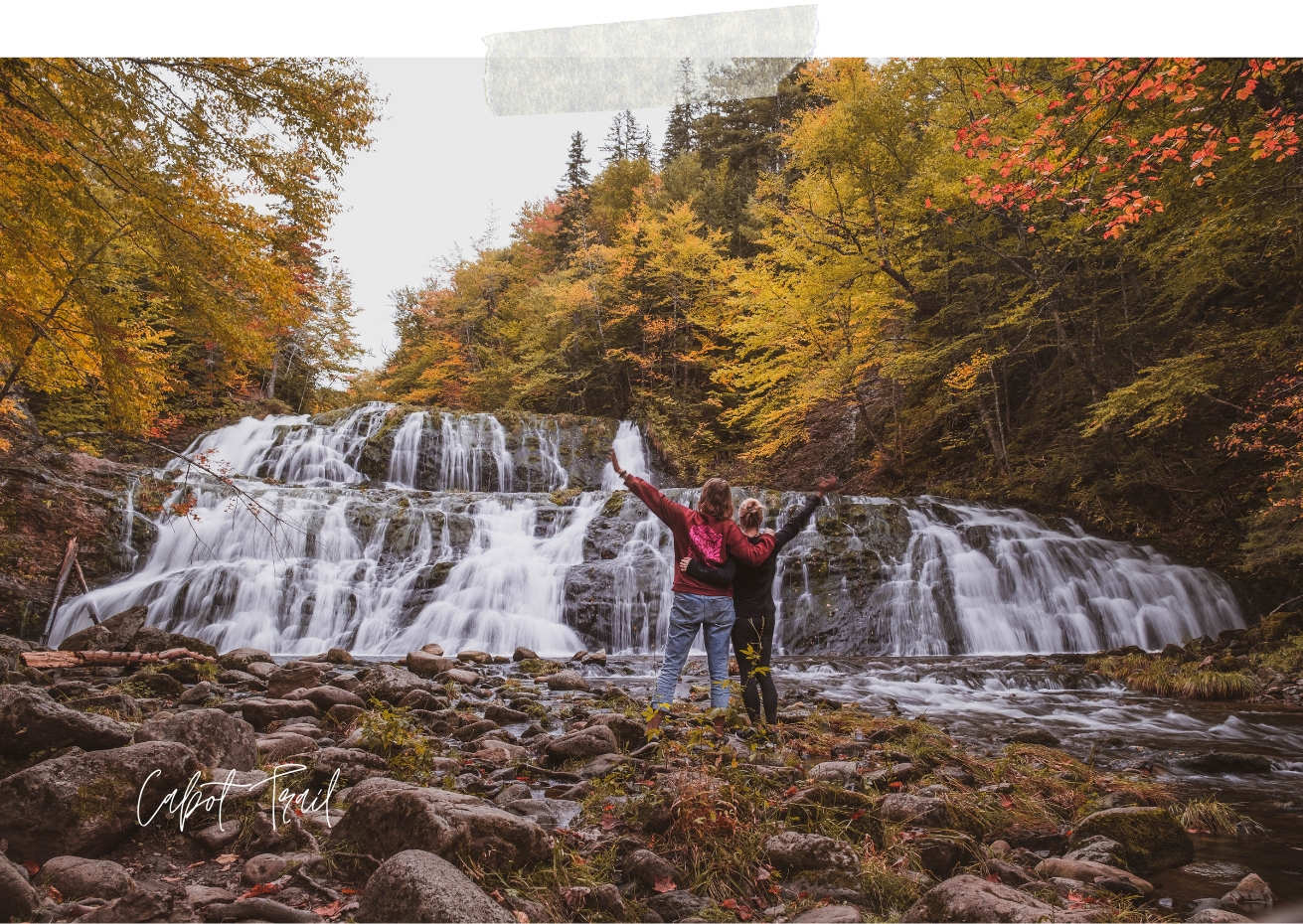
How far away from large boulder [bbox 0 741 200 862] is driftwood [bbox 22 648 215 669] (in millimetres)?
4696

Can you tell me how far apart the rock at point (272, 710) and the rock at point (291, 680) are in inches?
29.0

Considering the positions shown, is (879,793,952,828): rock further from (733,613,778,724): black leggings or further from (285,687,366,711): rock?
(285,687,366,711): rock

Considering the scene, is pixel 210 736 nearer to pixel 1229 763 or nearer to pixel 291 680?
pixel 291 680

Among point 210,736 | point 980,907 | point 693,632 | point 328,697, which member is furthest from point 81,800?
point 980,907

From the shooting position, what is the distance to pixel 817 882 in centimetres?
218

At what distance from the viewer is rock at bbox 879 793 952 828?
2.69 meters

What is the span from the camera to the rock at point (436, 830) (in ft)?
6.83

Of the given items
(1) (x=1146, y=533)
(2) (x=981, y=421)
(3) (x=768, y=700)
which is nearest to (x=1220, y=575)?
(1) (x=1146, y=533)

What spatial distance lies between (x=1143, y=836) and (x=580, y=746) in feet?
8.49

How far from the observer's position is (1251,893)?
2.32 m

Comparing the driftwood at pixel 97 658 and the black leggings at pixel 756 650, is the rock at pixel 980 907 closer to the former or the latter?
the black leggings at pixel 756 650

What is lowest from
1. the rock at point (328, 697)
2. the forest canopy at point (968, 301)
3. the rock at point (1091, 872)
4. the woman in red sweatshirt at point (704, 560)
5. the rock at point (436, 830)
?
the rock at point (1091, 872)

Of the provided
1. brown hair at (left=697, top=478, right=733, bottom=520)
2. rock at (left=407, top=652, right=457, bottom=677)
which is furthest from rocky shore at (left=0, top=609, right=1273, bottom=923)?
rock at (left=407, top=652, right=457, bottom=677)

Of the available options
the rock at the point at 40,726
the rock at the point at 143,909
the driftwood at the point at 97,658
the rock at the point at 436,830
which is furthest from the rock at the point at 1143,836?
the driftwood at the point at 97,658
